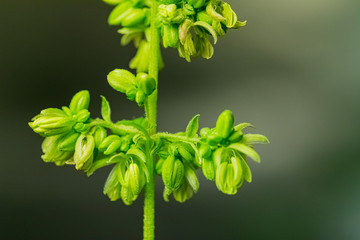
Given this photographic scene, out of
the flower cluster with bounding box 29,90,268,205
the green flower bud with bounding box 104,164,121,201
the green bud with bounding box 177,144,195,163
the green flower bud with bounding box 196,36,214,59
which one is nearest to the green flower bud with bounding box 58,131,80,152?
the flower cluster with bounding box 29,90,268,205

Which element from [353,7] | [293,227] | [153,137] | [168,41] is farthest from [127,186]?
[353,7]

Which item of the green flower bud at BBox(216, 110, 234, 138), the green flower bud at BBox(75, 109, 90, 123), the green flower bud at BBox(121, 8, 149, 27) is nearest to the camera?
the green flower bud at BBox(216, 110, 234, 138)

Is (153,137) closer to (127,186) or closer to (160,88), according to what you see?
(127,186)

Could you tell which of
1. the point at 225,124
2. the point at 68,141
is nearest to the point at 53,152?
the point at 68,141

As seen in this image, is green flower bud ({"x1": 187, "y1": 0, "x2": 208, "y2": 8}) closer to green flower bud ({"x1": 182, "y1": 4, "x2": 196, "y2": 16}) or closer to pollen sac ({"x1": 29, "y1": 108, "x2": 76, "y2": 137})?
green flower bud ({"x1": 182, "y1": 4, "x2": 196, "y2": 16})

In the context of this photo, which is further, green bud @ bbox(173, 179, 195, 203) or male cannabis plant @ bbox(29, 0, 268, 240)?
green bud @ bbox(173, 179, 195, 203)

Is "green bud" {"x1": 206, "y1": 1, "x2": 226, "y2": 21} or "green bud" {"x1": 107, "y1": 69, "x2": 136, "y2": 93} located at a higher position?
"green bud" {"x1": 206, "y1": 1, "x2": 226, "y2": 21}
